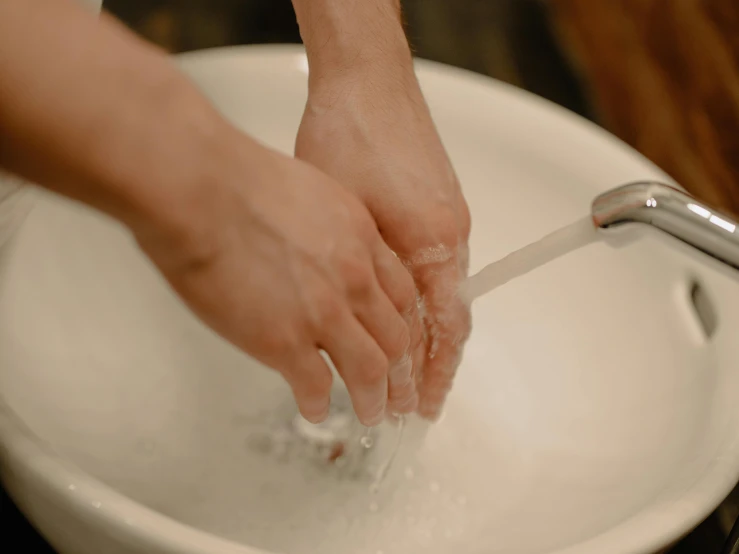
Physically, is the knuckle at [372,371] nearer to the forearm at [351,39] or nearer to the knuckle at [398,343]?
the knuckle at [398,343]

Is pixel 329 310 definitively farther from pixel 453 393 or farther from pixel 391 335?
pixel 453 393

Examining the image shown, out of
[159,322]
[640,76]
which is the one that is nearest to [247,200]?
[159,322]

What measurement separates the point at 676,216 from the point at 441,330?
8.2 inches

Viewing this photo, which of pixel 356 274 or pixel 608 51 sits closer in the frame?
pixel 356 274

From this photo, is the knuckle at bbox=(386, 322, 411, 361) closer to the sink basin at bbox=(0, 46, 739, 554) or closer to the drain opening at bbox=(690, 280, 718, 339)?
the sink basin at bbox=(0, 46, 739, 554)

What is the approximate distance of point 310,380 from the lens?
14.7 inches

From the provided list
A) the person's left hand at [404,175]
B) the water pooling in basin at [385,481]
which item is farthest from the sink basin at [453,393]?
the person's left hand at [404,175]

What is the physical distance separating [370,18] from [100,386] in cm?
35

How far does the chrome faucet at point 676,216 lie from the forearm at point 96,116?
22 centimetres

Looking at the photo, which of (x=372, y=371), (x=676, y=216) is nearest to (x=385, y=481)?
(x=372, y=371)

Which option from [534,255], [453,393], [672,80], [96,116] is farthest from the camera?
[672,80]

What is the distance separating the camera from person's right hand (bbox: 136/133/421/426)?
12.2 inches

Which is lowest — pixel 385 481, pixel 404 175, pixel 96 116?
pixel 385 481

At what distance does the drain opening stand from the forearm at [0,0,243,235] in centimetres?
41
